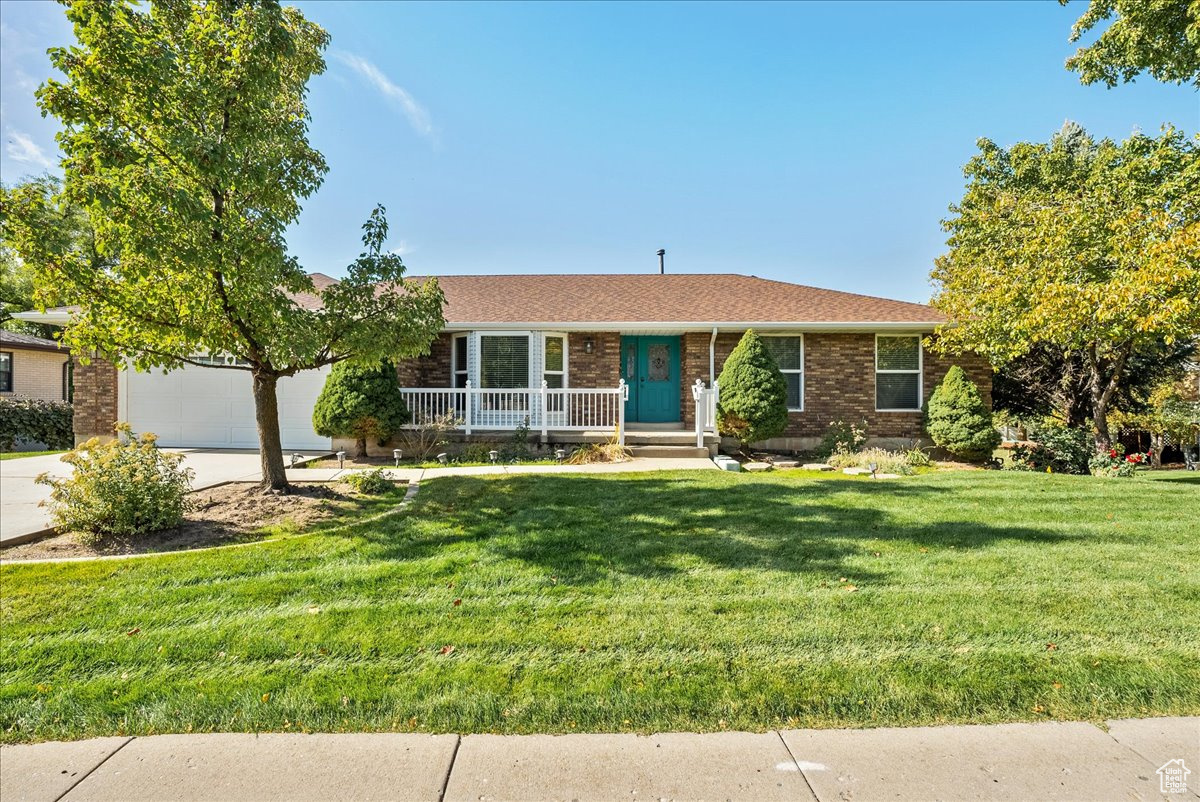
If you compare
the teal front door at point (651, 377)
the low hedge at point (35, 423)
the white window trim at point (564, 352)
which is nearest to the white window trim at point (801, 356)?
the teal front door at point (651, 377)

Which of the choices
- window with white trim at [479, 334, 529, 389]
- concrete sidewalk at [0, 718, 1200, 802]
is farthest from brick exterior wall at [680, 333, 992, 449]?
concrete sidewalk at [0, 718, 1200, 802]

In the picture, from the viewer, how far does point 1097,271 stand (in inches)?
367

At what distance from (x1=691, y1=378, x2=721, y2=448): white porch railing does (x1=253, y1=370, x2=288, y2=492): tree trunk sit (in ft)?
23.3

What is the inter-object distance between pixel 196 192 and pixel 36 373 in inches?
787

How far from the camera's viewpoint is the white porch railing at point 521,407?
11531mm

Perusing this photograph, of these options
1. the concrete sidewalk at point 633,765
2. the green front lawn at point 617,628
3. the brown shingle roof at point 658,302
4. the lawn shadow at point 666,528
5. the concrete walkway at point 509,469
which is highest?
the brown shingle roof at point 658,302

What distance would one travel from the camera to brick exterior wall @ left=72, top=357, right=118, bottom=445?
1237 centimetres

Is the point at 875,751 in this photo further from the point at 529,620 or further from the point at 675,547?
the point at 675,547

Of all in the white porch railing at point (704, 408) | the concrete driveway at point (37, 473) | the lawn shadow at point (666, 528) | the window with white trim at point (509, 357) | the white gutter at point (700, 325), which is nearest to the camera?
the lawn shadow at point (666, 528)

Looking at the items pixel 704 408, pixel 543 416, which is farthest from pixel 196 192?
pixel 704 408

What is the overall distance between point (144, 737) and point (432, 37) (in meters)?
10.1

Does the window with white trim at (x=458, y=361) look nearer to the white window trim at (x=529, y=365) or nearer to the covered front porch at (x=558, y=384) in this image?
the covered front porch at (x=558, y=384)

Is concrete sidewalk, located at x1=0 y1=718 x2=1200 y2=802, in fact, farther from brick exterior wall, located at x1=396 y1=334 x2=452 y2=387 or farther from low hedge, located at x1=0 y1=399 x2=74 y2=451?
low hedge, located at x1=0 y1=399 x2=74 y2=451

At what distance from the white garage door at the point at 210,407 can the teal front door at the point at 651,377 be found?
6884 millimetres
